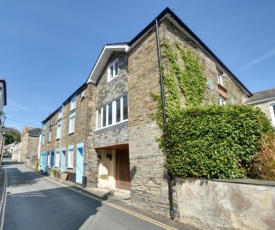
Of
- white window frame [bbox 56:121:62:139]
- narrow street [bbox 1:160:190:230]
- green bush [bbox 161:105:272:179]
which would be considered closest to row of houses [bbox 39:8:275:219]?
white window frame [bbox 56:121:62:139]

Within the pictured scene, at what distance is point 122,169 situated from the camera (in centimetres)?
1405

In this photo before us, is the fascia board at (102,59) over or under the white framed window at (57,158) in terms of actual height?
over

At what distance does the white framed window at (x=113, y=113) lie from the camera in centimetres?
1182

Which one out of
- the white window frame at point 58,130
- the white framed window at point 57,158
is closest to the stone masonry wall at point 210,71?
the white window frame at point 58,130

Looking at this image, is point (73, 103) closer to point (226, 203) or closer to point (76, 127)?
point (76, 127)

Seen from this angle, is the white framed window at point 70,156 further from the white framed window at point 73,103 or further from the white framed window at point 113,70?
the white framed window at point 113,70

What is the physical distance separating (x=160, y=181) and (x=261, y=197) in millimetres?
3821

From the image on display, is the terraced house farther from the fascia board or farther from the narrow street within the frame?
the narrow street

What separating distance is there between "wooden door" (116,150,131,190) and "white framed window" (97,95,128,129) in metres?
2.63

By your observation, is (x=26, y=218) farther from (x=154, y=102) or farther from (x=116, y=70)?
(x=116, y=70)

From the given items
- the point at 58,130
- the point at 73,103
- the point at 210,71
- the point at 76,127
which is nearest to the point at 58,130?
the point at 58,130

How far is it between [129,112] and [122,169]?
5.63 metres

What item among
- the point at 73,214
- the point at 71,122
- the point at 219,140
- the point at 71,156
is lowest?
the point at 73,214

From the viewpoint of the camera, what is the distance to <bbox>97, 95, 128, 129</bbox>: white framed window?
11.8m
